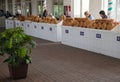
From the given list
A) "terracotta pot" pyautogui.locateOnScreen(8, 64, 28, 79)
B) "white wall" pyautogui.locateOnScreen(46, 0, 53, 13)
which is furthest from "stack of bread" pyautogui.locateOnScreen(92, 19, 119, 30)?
"white wall" pyautogui.locateOnScreen(46, 0, 53, 13)

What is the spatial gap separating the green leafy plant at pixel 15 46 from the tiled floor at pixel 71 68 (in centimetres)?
46

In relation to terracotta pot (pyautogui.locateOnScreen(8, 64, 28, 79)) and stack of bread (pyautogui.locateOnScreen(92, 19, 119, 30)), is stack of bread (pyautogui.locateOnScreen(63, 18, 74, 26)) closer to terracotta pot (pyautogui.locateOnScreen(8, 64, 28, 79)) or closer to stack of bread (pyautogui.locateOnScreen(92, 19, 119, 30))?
stack of bread (pyautogui.locateOnScreen(92, 19, 119, 30))

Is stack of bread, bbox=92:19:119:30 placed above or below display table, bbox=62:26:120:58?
above

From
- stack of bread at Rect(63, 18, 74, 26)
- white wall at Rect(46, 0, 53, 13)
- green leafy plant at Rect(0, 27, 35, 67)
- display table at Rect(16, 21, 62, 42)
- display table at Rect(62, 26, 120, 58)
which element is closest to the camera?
green leafy plant at Rect(0, 27, 35, 67)

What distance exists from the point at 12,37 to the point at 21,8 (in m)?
19.4

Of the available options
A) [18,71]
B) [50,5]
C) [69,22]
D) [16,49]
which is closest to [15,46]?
[16,49]

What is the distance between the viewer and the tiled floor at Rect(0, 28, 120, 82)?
5107mm

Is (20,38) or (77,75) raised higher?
(20,38)

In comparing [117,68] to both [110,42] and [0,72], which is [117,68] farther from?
[0,72]

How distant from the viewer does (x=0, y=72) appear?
5.70 meters

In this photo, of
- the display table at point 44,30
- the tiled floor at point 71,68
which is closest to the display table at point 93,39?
the tiled floor at point 71,68

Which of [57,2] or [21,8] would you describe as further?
[21,8]

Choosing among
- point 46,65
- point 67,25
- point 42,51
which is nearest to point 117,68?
point 46,65

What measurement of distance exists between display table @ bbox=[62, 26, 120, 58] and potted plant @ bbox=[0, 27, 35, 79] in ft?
9.46
